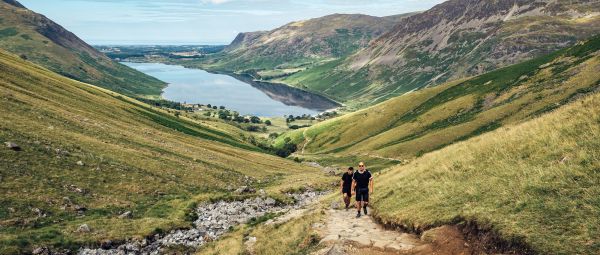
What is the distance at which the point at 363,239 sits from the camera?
2316cm

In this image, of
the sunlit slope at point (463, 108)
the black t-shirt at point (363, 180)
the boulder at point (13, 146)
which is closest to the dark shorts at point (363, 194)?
the black t-shirt at point (363, 180)

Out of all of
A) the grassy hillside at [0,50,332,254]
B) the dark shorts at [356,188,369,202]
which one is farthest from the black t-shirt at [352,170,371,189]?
the grassy hillside at [0,50,332,254]

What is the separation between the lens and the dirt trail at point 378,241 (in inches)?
782

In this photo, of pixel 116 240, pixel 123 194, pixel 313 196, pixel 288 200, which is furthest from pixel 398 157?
pixel 116 240

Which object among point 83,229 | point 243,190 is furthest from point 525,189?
point 243,190

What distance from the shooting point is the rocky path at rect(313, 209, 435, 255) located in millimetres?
20812

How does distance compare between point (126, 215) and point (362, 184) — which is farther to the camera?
point (126, 215)

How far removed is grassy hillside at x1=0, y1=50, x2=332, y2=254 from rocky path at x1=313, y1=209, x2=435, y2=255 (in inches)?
699

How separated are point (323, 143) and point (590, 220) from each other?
508 ft

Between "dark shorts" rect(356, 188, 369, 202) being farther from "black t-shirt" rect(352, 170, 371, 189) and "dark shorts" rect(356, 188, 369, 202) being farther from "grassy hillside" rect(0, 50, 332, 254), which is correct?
"grassy hillside" rect(0, 50, 332, 254)

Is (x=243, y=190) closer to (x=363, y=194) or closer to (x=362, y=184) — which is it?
(x=363, y=194)

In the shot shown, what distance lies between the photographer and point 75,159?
46.8 metres

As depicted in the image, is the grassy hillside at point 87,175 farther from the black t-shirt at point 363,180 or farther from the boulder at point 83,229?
the black t-shirt at point 363,180

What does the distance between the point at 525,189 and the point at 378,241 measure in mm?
7568
